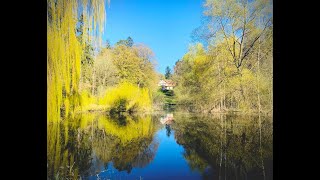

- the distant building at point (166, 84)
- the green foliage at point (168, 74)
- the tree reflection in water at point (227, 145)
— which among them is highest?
the green foliage at point (168, 74)

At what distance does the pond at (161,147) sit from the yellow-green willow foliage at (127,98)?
383mm

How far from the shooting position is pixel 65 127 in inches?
340

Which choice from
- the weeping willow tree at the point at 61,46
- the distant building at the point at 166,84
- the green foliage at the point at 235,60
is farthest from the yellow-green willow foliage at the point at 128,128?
the weeping willow tree at the point at 61,46

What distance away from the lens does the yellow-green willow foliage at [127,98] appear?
10.0 metres

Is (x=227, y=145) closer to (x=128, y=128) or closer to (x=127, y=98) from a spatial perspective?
(x=128, y=128)

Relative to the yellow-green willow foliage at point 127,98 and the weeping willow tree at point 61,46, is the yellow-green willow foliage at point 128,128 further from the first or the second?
the weeping willow tree at point 61,46

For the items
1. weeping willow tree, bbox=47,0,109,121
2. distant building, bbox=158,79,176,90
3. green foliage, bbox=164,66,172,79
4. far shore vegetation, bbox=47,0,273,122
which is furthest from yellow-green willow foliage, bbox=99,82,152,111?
weeping willow tree, bbox=47,0,109,121

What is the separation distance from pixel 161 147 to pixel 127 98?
3119 millimetres

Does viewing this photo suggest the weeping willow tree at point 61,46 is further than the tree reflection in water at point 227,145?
No

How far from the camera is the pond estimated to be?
5758 millimetres

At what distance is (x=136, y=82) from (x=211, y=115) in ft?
10.3

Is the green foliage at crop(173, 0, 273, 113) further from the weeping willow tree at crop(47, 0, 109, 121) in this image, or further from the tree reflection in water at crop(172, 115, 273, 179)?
the weeping willow tree at crop(47, 0, 109, 121)
